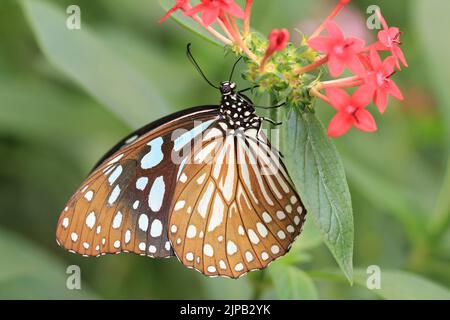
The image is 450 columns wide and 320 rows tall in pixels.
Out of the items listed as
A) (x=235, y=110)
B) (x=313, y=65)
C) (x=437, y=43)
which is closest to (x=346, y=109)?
(x=313, y=65)

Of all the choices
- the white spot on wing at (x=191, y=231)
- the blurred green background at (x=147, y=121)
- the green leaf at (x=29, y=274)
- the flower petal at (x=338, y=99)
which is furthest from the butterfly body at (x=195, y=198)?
the green leaf at (x=29, y=274)

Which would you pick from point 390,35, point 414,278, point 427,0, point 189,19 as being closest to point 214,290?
point 414,278

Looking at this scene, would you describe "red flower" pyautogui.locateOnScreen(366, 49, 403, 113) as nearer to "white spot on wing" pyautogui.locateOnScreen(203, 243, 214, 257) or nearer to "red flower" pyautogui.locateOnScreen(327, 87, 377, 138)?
"red flower" pyautogui.locateOnScreen(327, 87, 377, 138)

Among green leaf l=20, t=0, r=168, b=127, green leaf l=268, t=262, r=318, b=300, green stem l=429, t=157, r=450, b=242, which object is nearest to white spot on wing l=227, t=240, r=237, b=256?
green leaf l=268, t=262, r=318, b=300

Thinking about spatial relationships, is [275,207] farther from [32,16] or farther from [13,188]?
[13,188]

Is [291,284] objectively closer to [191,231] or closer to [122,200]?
[191,231]
